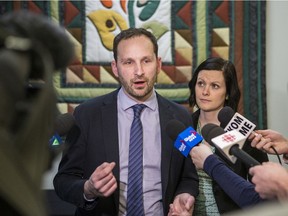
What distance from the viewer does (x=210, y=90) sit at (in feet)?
6.51

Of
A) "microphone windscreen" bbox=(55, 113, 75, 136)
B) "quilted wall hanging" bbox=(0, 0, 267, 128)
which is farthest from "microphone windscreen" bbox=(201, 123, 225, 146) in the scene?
"quilted wall hanging" bbox=(0, 0, 267, 128)

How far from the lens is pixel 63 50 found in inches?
24.5

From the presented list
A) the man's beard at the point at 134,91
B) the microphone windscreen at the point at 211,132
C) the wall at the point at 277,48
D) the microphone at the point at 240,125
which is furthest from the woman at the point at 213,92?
the wall at the point at 277,48

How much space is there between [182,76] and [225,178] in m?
1.71

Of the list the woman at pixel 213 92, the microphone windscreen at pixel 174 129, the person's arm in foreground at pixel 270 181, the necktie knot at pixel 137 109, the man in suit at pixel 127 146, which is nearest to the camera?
the person's arm in foreground at pixel 270 181

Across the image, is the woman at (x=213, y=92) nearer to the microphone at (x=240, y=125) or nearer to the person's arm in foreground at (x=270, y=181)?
the microphone at (x=240, y=125)

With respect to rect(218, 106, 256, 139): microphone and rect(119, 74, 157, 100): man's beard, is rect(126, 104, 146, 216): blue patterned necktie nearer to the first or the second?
rect(119, 74, 157, 100): man's beard

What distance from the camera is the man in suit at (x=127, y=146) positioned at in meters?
1.52

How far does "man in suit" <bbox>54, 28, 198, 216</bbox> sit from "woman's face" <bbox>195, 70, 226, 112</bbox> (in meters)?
0.26

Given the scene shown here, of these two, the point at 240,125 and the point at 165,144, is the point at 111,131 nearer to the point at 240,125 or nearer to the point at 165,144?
the point at 165,144

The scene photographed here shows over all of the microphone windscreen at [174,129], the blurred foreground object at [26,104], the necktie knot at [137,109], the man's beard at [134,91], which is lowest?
the microphone windscreen at [174,129]

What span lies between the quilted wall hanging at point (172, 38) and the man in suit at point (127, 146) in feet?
3.75

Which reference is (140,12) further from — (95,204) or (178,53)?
(95,204)

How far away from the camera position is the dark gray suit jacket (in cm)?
153
